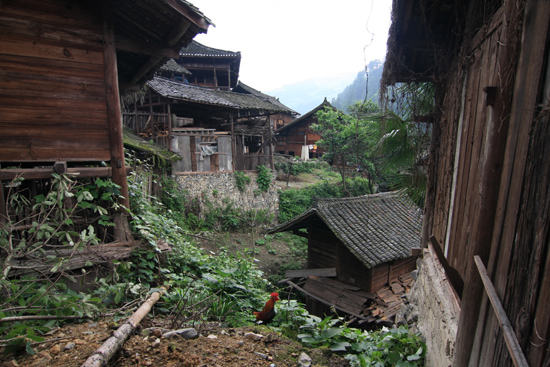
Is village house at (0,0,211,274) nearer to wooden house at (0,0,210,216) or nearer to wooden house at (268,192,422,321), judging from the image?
wooden house at (0,0,210,216)

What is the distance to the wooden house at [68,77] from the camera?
3.74 meters

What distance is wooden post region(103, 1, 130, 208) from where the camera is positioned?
4.21 meters

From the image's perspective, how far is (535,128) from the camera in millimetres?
1506

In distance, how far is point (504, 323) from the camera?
60.6 inches

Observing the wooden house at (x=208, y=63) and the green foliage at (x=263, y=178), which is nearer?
the green foliage at (x=263, y=178)

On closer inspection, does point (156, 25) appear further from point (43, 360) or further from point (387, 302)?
point (387, 302)

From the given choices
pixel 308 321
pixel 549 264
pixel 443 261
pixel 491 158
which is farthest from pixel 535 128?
pixel 308 321

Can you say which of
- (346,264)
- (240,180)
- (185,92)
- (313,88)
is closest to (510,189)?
(346,264)

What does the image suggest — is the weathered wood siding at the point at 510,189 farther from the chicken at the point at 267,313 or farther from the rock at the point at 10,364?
the rock at the point at 10,364

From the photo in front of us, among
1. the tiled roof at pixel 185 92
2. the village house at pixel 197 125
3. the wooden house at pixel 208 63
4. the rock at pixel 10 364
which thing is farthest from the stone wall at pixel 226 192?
the rock at pixel 10 364

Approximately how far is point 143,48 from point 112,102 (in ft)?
3.56

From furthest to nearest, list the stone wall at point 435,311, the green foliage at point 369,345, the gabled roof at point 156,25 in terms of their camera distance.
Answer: the gabled roof at point 156,25, the green foliage at point 369,345, the stone wall at point 435,311

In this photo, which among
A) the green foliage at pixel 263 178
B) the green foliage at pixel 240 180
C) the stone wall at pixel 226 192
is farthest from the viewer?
the green foliage at pixel 263 178

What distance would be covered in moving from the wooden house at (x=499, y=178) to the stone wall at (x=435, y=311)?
190 mm
